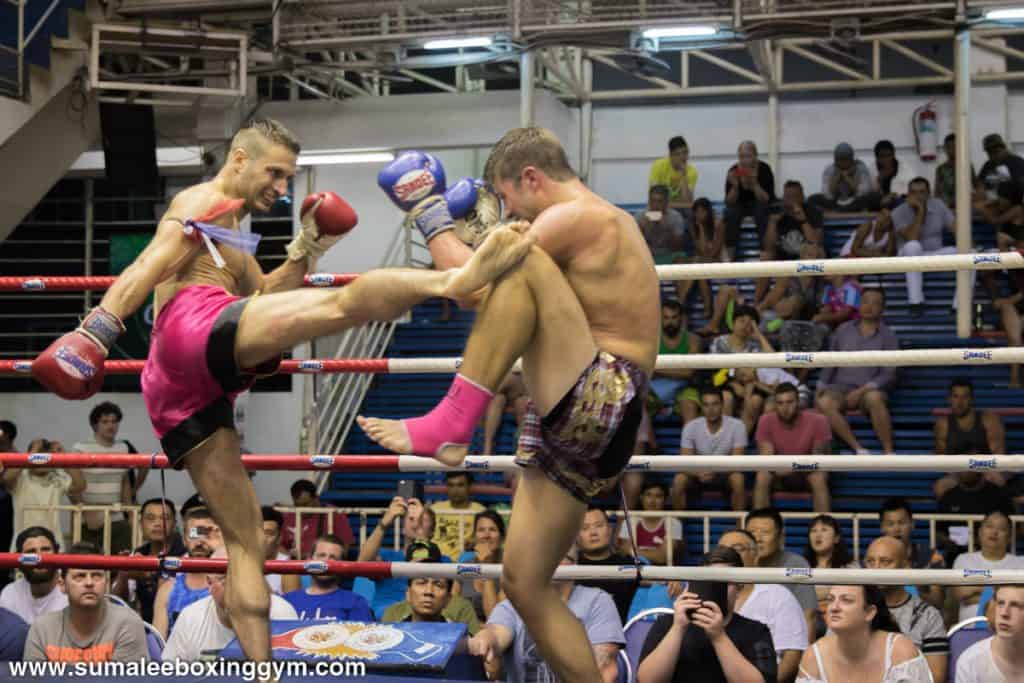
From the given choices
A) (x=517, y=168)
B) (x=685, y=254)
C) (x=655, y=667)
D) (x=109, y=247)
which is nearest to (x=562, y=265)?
(x=517, y=168)

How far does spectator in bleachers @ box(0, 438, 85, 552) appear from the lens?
24.1 feet

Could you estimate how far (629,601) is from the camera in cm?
472

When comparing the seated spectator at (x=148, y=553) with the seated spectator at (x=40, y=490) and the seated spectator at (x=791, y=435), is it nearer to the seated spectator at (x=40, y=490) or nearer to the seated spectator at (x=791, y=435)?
the seated spectator at (x=40, y=490)

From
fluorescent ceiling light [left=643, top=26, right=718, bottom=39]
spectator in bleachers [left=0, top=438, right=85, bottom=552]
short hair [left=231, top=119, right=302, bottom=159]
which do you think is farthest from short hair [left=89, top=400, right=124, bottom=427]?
short hair [left=231, top=119, right=302, bottom=159]

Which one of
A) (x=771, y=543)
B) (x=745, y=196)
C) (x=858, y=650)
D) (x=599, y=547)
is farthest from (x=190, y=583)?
(x=745, y=196)

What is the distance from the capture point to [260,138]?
10.5 feet

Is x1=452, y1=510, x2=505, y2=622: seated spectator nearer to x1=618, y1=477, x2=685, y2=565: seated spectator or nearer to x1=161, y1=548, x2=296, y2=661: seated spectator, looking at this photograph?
x1=161, y1=548, x2=296, y2=661: seated spectator

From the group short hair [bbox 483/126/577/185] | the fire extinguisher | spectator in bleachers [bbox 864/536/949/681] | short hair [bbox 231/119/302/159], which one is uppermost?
the fire extinguisher


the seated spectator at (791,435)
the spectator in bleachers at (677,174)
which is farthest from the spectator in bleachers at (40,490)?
the spectator in bleachers at (677,174)

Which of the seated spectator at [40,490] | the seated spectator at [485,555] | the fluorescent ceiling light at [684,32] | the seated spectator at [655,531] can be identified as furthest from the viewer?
the fluorescent ceiling light at [684,32]

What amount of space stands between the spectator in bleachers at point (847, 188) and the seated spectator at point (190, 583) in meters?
7.22

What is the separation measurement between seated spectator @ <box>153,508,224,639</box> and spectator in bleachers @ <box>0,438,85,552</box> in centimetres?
248

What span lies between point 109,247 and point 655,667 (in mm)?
9121

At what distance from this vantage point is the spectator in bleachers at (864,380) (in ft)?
27.6
